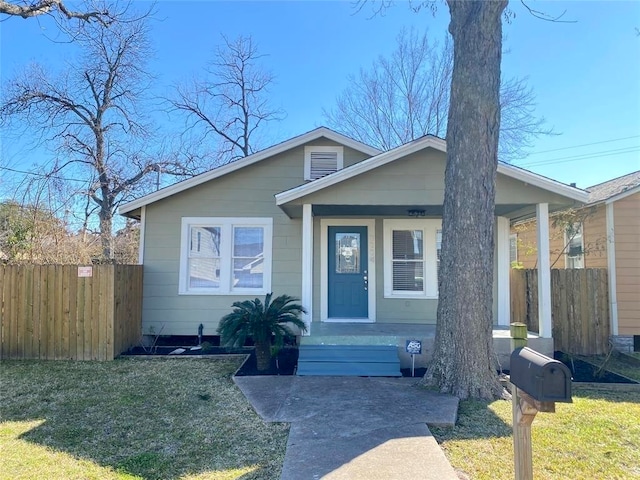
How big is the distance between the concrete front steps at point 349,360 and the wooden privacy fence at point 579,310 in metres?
3.72

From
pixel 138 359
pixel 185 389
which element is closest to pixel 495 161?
pixel 185 389

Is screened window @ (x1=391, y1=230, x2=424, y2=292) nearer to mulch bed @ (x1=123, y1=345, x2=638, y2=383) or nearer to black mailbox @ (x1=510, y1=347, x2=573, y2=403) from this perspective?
mulch bed @ (x1=123, y1=345, x2=638, y2=383)

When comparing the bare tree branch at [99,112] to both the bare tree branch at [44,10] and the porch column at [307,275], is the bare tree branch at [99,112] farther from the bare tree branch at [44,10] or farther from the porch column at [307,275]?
the porch column at [307,275]

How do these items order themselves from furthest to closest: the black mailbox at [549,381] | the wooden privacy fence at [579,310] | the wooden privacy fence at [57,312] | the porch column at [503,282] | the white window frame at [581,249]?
the white window frame at [581,249]
the porch column at [503,282]
the wooden privacy fence at [579,310]
the wooden privacy fence at [57,312]
the black mailbox at [549,381]

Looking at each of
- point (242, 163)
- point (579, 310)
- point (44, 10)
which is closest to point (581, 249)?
point (579, 310)

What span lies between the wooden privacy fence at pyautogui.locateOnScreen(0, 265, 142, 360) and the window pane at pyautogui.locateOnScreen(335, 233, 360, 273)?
14.6 ft

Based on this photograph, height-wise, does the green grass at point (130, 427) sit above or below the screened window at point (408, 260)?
below

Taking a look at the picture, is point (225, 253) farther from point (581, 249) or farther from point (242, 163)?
point (581, 249)

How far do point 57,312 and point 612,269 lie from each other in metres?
10.9

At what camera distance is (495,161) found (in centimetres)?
538

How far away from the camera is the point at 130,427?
13.8 feet

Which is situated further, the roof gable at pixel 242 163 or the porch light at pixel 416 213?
the roof gable at pixel 242 163

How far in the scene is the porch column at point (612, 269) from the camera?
802cm

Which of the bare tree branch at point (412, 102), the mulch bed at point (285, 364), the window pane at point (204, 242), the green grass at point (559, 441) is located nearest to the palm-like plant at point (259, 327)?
the mulch bed at point (285, 364)
